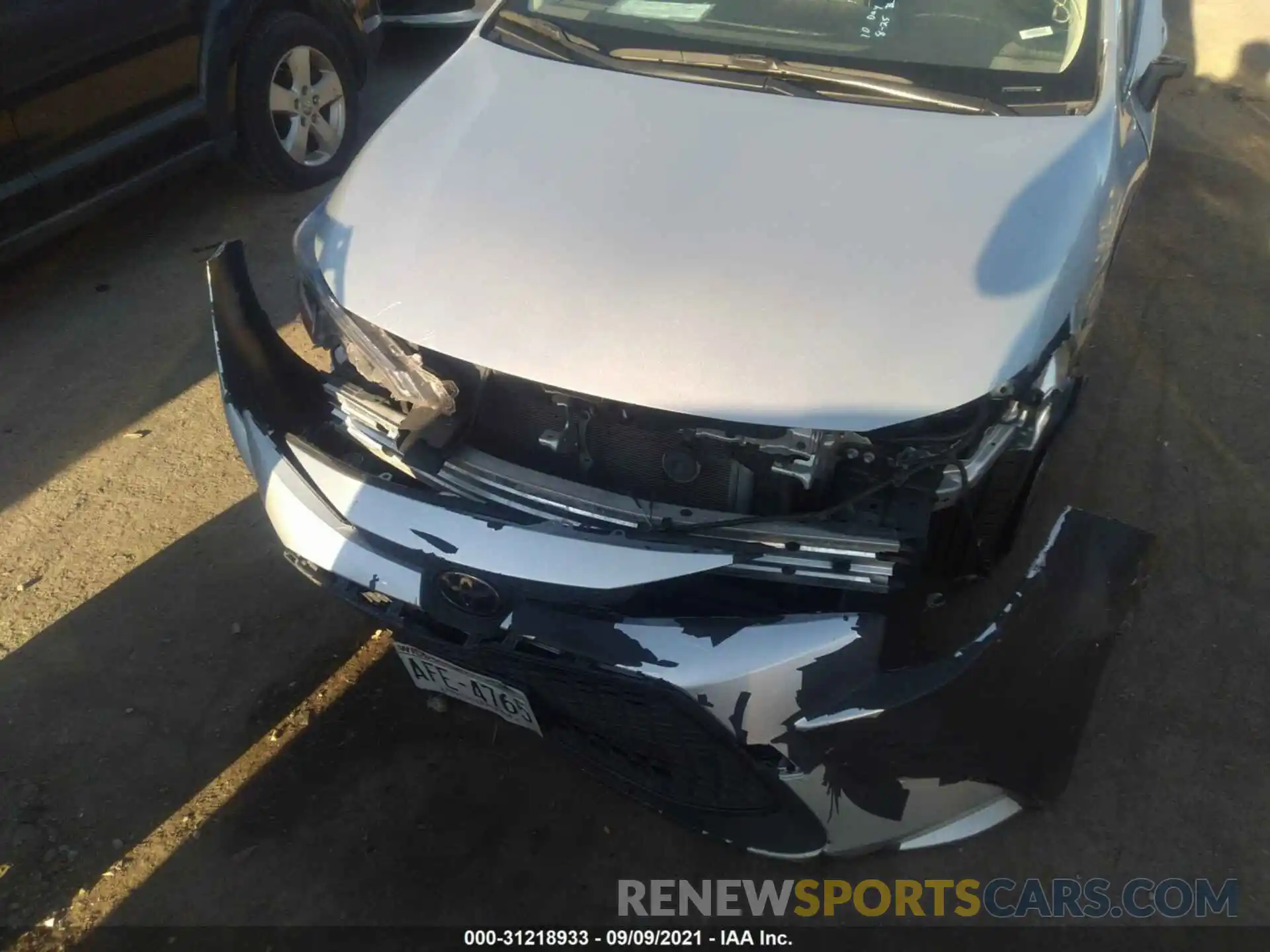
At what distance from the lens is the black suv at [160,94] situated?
3551 millimetres

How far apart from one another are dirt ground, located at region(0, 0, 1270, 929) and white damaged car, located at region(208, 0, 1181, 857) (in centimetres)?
32

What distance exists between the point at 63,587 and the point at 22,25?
7.09 ft

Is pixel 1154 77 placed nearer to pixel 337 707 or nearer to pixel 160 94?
pixel 337 707

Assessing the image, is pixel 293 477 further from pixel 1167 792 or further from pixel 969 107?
pixel 1167 792

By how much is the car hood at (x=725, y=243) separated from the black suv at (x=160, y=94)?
211 cm

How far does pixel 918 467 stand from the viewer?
1.67 m

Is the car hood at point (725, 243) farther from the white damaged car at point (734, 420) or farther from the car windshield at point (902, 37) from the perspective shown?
the car windshield at point (902, 37)

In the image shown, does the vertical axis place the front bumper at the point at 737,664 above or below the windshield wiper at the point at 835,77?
below

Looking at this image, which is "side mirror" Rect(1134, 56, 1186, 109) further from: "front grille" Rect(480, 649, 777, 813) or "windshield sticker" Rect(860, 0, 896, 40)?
"front grille" Rect(480, 649, 777, 813)

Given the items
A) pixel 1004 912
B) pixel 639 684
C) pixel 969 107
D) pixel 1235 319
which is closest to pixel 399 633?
pixel 639 684

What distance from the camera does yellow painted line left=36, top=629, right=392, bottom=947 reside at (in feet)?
6.88

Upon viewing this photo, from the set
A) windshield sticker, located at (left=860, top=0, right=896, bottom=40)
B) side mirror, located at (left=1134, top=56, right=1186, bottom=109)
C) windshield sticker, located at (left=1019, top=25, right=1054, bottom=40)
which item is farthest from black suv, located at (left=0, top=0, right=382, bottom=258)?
side mirror, located at (left=1134, top=56, right=1186, bottom=109)

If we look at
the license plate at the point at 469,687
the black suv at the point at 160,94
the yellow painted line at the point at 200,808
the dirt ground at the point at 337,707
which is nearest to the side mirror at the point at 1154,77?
the dirt ground at the point at 337,707

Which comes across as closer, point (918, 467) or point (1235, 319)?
point (918, 467)
